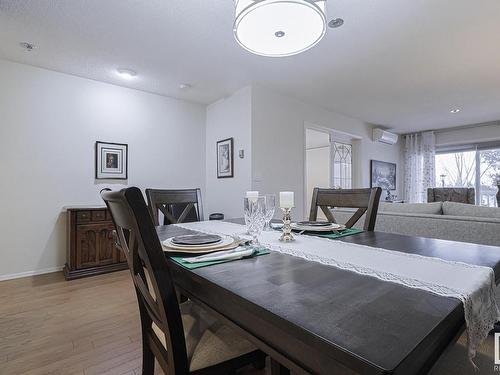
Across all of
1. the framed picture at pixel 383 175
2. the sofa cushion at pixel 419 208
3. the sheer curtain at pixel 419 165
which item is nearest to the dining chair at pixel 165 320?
the sofa cushion at pixel 419 208

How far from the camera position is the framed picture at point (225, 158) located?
12.5 feet

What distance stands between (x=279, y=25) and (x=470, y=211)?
210 cm

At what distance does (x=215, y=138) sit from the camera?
416 centimetres

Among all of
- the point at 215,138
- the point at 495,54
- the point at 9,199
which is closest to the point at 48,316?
the point at 9,199

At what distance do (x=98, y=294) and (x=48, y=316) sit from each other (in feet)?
1.43

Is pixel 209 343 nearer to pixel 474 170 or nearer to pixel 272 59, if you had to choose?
pixel 272 59

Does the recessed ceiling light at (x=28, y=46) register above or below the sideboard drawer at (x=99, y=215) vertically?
above

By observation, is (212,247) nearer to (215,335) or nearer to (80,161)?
(215,335)

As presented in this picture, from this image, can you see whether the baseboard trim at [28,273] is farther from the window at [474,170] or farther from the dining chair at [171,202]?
the window at [474,170]

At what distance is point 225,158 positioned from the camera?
3924mm

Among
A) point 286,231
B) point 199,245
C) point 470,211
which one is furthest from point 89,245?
point 470,211

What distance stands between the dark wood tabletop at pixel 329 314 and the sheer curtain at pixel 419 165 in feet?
20.1

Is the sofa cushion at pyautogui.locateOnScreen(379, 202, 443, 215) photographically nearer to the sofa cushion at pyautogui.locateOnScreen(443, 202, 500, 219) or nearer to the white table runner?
the sofa cushion at pyautogui.locateOnScreen(443, 202, 500, 219)

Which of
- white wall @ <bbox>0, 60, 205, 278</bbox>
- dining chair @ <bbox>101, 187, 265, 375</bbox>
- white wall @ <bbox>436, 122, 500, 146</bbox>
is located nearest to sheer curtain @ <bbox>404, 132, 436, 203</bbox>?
white wall @ <bbox>436, 122, 500, 146</bbox>
